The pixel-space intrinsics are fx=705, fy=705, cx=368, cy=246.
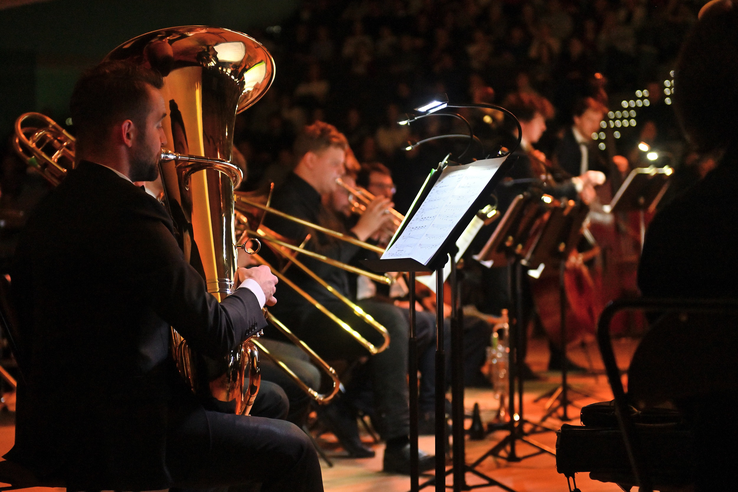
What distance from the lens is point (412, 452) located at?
187cm

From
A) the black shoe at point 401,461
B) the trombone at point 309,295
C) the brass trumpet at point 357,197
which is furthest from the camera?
the brass trumpet at point 357,197

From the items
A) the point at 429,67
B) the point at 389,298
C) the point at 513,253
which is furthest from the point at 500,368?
the point at 429,67

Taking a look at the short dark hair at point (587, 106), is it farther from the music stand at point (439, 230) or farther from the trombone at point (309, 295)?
the music stand at point (439, 230)

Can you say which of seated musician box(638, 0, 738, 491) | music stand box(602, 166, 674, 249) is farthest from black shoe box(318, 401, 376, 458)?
seated musician box(638, 0, 738, 491)

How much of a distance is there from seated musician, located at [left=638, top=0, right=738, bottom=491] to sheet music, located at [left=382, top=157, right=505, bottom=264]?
551mm

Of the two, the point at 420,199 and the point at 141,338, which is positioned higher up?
the point at 420,199

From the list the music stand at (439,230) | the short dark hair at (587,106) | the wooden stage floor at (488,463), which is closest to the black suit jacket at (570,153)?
the short dark hair at (587,106)

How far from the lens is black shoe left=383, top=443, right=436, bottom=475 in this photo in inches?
109

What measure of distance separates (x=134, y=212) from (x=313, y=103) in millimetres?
7008

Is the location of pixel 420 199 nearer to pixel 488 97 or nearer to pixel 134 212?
pixel 134 212

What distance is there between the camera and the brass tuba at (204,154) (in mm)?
1561

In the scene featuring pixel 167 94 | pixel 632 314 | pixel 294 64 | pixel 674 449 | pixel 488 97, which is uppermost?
pixel 294 64

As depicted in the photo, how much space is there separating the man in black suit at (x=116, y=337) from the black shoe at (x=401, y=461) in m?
1.40

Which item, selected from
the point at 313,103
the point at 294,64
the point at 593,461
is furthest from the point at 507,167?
the point at 294,64
